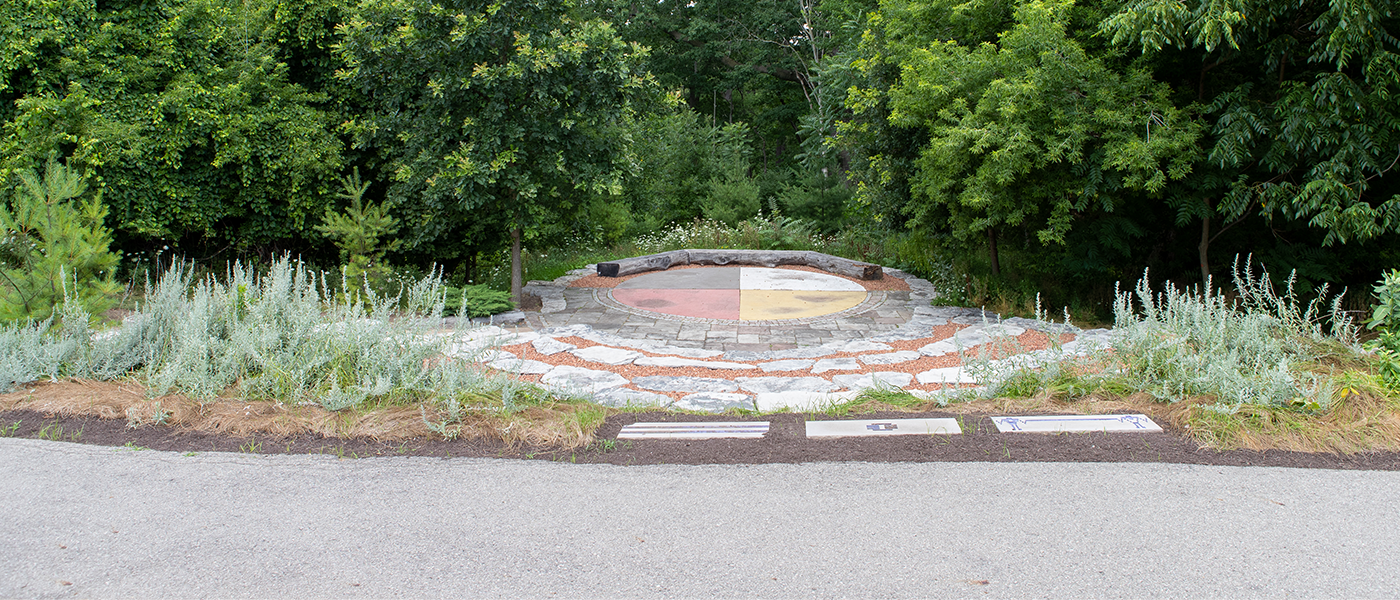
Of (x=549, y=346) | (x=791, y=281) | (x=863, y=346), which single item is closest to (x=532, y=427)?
(x=549, y=346)

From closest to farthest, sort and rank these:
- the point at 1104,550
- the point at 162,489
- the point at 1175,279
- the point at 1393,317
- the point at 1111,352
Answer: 1. the point at 1104,550
2. the point at 162,489
3. the point at 1393,317
4. the point at 1111,352
5. the point at 1175,279

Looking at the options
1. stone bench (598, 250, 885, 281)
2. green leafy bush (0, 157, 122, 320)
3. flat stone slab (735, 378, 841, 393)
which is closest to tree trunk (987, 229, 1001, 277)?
stone bench (598, 250, 885, 281)

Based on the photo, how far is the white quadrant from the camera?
11.6m

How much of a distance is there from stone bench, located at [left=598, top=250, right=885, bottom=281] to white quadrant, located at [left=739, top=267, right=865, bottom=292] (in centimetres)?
37

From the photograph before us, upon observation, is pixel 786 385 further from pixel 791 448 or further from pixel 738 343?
pixel 738 343

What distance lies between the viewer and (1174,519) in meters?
3.06

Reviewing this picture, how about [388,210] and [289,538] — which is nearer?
[289,538]

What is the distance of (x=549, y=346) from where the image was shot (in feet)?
23.5

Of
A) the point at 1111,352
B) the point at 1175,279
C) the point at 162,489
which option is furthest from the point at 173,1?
the point at 1175,279

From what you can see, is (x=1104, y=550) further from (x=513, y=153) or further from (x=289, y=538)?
(x=513, y=153)

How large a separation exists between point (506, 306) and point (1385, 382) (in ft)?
23.3

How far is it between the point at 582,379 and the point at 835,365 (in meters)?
2.00

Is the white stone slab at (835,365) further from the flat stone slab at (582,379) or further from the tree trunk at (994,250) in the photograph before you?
the tree trunk at (994,250)

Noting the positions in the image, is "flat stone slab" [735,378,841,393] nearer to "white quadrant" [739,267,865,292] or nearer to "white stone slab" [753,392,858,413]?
"white stone slab" [753,392,858,413]
